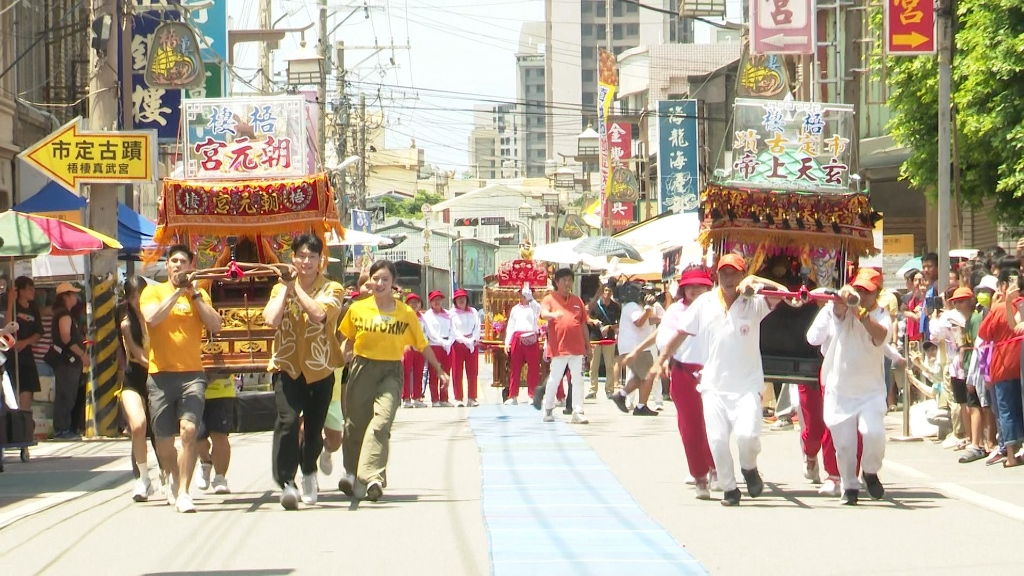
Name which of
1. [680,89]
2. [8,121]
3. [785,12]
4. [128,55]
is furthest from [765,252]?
[680,89]

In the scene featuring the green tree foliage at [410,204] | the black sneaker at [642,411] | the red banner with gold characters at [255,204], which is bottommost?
the black sneaker at [642,411]

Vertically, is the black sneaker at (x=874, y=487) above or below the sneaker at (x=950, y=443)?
above

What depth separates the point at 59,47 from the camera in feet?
103

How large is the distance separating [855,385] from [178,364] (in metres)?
4.85

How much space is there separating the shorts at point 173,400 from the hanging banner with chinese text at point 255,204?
6.17 meters

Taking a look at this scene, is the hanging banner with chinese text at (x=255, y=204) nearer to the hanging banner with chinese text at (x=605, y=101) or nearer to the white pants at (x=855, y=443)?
the white pants at (x=855, y=443)

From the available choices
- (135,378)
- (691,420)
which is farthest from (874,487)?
(135,378)

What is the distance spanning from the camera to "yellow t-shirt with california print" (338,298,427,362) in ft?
38.1

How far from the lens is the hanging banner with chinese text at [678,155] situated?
44.2 meters

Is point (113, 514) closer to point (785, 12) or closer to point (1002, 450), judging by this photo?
point (1002, 450)

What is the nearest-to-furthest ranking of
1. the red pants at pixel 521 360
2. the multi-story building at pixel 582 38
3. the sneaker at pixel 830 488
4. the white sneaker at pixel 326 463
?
the sneaker at pixel 830 488
the white sneaker at pixel 326 463
the red pants at pixel 521 360
the multi-story building at pixel 582 38

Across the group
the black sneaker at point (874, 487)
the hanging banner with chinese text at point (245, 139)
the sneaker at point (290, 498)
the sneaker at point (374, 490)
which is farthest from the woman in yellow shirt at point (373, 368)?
the hanging banner with chinese text at point (245, 139)

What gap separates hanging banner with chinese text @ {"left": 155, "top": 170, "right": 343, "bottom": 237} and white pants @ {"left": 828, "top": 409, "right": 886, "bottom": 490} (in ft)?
25.5

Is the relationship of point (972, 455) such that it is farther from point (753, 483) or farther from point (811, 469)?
point (753, 483)
